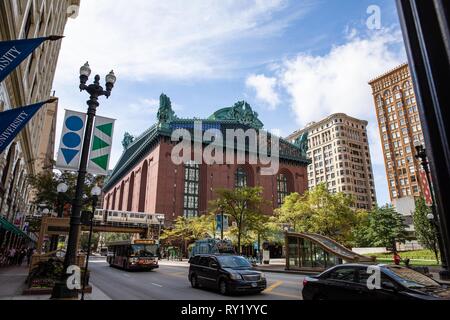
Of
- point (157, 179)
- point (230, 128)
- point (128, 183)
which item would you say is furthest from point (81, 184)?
point (128, 183)

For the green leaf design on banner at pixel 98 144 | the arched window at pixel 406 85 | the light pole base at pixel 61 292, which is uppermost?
the arched window at pixel 406 85

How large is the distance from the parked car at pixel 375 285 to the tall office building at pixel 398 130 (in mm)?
96369

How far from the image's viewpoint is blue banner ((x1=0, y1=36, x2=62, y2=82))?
6.57 meters

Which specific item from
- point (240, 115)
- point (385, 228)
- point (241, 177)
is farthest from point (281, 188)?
point (385, 228)

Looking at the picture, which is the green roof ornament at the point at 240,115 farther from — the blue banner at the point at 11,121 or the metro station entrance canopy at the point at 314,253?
the blue banner at the point at 11,121

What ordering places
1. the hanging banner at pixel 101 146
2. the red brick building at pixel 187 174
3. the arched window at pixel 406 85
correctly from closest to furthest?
1. the hanging banner at pixel 101 146
2. the red brick building at pixel 187 174
3. the arched window at pixel 406 85

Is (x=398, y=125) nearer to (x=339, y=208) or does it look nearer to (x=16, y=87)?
(x=339, y=208)

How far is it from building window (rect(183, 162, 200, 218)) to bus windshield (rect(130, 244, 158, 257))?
43685 millimetres

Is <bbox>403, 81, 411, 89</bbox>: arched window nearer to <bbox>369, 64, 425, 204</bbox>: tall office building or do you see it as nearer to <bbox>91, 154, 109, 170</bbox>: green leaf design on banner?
<bbox>369, 64, 425, 204</bbox>: tall office building

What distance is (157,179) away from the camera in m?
70.1

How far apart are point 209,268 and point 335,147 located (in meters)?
116

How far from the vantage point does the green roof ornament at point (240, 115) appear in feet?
284

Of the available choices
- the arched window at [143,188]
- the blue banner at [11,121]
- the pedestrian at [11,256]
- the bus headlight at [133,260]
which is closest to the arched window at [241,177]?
the arched window at [143,188]

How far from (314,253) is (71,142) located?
2144 cm
